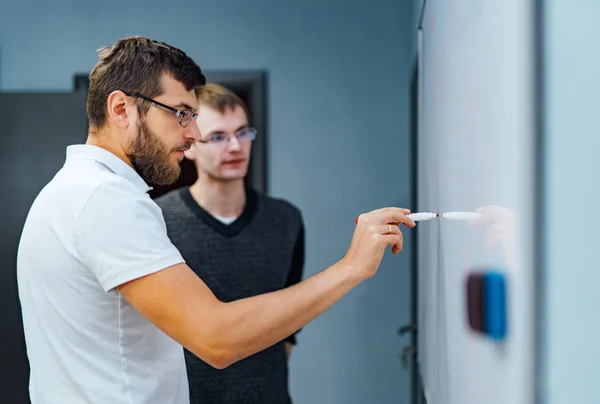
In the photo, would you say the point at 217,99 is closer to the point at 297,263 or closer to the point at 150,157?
the point at 297,263

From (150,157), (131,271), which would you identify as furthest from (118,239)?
(150,157)

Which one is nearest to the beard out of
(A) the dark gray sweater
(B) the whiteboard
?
(B) the whiteboard

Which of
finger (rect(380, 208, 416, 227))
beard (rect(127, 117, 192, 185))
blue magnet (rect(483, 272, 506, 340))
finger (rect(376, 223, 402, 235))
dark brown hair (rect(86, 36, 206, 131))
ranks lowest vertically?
blue magnet (rect(483, 272, 506, 340))

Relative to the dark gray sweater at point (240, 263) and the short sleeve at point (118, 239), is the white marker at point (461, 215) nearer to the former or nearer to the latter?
the short sleeve at point (118, 239)

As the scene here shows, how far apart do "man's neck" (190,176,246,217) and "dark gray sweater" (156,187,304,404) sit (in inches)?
0.9

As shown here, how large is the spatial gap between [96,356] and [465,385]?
55 cm

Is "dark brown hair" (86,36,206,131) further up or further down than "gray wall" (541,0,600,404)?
further up

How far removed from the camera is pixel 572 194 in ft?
1.57

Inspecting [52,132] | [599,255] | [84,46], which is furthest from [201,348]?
[84,46]

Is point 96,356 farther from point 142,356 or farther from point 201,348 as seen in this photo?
point 201,348

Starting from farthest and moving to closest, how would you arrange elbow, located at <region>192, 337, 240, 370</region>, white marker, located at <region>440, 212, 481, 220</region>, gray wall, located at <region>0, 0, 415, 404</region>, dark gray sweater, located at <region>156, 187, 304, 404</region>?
1. gray wall, located at <region>0, 0, 415, 404</region>
2. dark gray sweater, located at <region>156, 187, 304, 404</region>
3. elbow, located at <region>192, 337, 240, 370</region>
4. white marker, located at <region>440, 212, 481, 220</region>

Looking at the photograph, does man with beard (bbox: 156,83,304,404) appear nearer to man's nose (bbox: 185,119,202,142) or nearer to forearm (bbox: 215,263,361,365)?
man's nose (bbox: 185,119,202,142)

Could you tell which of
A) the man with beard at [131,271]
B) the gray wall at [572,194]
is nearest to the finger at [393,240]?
the man with beard at [131,271]

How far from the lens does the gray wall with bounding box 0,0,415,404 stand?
2.75m
